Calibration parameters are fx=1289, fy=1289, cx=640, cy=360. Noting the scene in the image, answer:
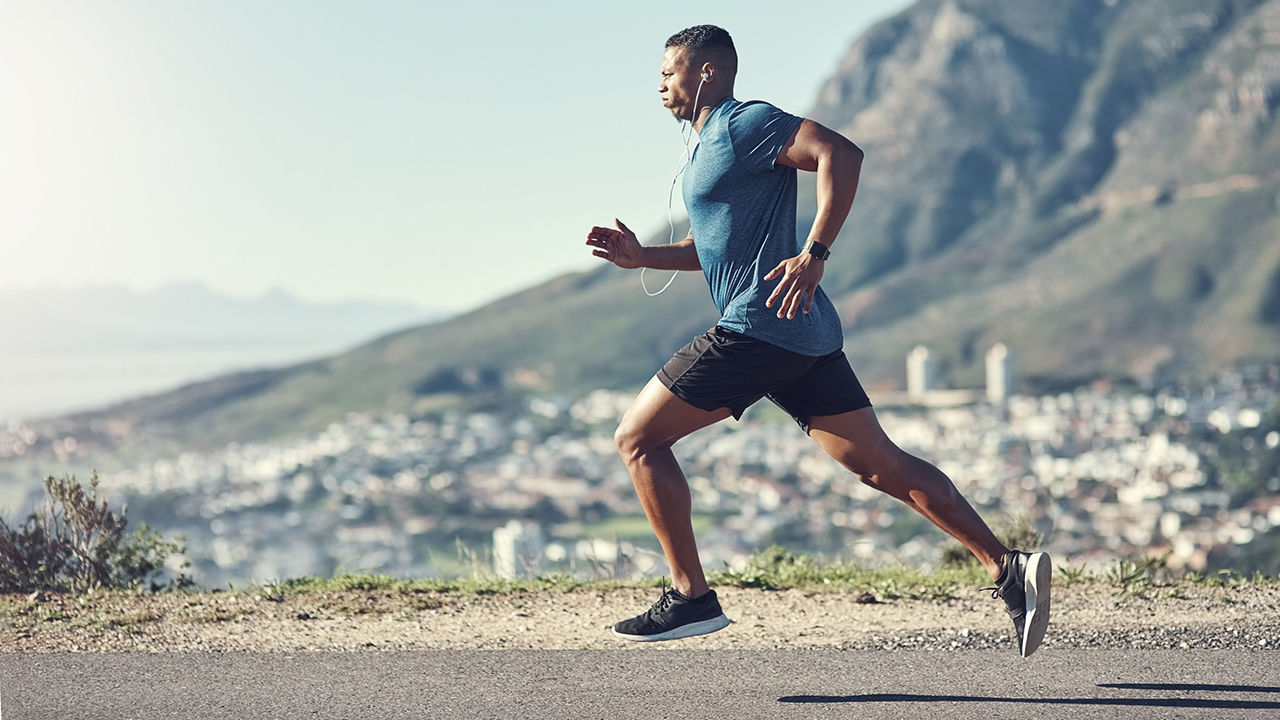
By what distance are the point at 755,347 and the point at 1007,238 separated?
138166 mm

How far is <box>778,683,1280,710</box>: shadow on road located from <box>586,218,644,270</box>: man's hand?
4.99ft

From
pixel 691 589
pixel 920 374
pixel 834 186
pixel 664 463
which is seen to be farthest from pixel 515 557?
pixel 920 374

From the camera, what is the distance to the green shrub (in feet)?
16.6

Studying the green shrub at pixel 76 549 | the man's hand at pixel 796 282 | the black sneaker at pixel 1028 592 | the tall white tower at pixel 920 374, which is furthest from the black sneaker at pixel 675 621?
the tall white tower at pixel 920 374

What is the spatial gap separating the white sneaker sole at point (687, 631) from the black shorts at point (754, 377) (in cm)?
65

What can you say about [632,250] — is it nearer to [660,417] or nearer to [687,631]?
[660,417]

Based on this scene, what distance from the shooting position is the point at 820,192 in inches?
138

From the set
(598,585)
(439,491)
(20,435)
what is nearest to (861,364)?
(439,491)

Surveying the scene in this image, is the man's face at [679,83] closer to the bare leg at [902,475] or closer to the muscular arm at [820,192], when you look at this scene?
the muscular arm at [820,192]

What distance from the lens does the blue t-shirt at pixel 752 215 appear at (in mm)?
3582

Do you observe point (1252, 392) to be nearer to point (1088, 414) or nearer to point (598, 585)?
point (1088, 414)

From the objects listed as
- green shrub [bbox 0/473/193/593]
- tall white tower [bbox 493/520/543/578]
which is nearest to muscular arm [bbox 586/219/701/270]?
tall white tower [bbox 493/520/543/578]

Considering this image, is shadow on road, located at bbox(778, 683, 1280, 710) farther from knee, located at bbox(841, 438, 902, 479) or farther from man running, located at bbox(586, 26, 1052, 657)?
knee, located at bbox(841, 438, 902, 479)

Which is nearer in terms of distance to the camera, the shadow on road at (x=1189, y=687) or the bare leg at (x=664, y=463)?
the shadow on road at (x=1189, y=687)
